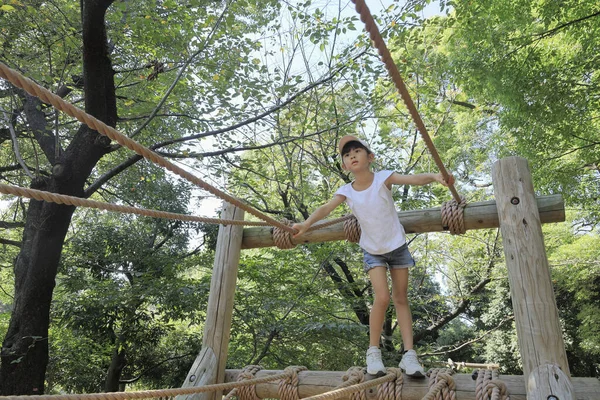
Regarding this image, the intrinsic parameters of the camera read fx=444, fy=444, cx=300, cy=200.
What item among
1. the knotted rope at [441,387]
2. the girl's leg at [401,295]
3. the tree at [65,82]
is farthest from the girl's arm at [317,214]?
the tree at [65,82]

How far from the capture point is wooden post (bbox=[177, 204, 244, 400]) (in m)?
1.97

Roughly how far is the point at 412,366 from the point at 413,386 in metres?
0.07

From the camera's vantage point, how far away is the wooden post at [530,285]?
1.51 meters

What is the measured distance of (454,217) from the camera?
78.3 inches

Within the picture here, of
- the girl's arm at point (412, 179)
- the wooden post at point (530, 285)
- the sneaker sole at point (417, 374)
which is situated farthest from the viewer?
the girl's arm at point (412, 179)

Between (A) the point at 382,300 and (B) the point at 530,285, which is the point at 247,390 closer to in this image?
(A) the point at 382,300

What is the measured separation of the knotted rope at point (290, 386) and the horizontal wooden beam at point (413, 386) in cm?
2

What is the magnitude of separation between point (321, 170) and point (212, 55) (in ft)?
6.45

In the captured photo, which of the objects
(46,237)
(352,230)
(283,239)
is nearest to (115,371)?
(46,237)

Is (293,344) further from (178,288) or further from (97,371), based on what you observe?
(97,371)

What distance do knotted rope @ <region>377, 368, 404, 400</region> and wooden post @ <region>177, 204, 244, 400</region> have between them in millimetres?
735

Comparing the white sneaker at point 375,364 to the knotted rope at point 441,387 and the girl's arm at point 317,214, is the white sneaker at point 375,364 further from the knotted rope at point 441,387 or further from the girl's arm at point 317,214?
the girl's arm at point 317,214


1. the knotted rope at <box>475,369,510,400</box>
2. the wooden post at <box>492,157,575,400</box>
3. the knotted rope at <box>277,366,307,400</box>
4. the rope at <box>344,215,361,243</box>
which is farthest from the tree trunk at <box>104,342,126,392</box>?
the wooden post at <box>492,157,575,400</box>

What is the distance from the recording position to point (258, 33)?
498cm
